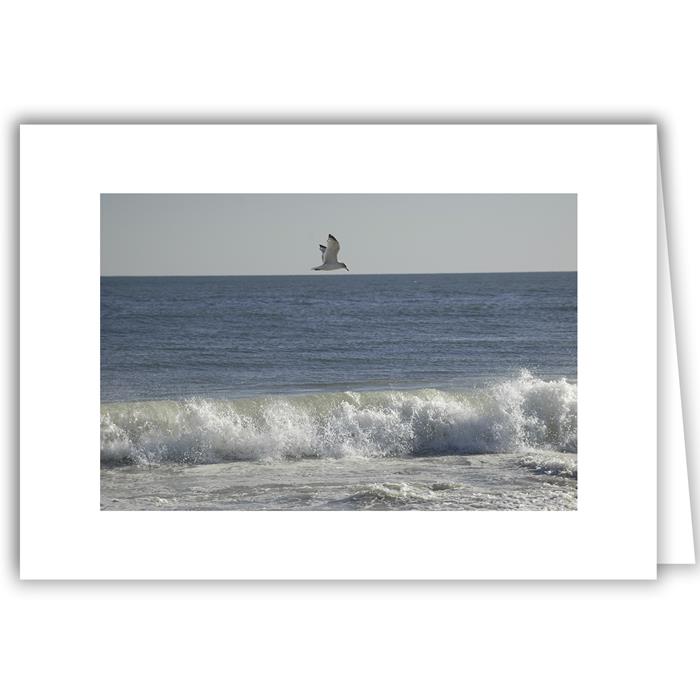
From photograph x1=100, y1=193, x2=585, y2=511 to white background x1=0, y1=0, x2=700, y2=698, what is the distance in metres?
0.40

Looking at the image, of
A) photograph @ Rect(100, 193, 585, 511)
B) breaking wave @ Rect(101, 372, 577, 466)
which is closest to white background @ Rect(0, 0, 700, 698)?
photograph @ Rect(100, 193, 585, 511)

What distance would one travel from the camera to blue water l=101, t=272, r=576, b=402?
5.33 metres

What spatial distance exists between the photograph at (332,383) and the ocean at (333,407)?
14 mm

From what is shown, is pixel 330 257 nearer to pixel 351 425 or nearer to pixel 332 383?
pixel 351 425
